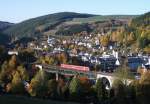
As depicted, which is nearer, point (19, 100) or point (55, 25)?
point (19, 100)

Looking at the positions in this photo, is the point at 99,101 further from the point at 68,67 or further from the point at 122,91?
the point at 68,67

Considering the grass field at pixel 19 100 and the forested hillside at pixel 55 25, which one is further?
the forested hillside at pixel 55 25

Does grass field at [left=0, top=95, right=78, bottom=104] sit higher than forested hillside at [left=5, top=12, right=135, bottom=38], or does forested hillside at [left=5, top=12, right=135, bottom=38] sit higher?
grass field at [left=0, top=95, right=78, bottom=104]

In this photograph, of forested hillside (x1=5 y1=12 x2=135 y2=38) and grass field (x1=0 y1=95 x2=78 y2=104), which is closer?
grass field (x1=0 y1=95 x2=78 y2=104)

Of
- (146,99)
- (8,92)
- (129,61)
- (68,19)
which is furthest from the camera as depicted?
(68,19)

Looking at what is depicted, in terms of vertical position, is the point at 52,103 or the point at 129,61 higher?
the point at 52,103

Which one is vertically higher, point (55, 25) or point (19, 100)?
point (19, 100)

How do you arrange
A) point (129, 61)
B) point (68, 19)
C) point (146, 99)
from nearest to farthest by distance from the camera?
1. point (146, 99)
2. point (129, 61)
3. point (68, 19)

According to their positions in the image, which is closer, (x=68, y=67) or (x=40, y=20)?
(x=68, y=67)

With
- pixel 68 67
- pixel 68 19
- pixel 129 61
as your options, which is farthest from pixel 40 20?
pixel 68 67

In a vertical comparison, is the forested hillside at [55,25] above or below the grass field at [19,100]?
below
